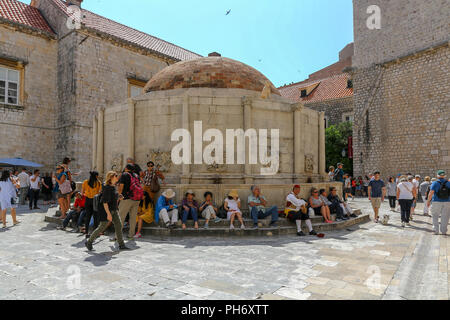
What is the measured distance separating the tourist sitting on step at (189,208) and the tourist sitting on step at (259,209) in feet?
4.67

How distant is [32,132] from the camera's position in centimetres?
1969

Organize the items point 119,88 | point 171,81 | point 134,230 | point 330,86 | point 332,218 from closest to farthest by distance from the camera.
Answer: point 134,230 → point 332,218 → point 171,81 → point 119,88 → point 330,86

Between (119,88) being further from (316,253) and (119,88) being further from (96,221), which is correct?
(316,253)

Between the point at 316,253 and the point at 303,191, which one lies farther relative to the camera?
the point at 303,191

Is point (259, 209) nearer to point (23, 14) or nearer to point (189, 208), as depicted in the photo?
point (189, 208)

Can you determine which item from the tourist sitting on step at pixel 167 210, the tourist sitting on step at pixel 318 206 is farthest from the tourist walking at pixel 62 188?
the tourist sitting on step at pixel 318 206

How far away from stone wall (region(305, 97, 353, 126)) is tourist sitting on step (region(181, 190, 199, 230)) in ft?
95.0

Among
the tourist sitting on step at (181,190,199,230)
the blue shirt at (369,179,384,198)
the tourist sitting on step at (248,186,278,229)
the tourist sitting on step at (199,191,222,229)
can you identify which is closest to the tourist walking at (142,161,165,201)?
the tourist sitting on step at (181,190,199,230)

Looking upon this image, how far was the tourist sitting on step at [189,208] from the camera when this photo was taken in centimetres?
753

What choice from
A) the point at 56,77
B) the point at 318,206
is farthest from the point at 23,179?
the point at 318,206

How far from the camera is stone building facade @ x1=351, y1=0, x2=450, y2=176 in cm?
1933

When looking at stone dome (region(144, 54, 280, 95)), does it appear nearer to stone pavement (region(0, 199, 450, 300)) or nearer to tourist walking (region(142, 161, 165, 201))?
tourist walking (region(142, 161, 165, 201))

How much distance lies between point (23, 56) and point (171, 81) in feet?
45.8

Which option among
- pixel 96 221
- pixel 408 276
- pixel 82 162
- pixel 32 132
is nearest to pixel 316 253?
pixel 408 276
